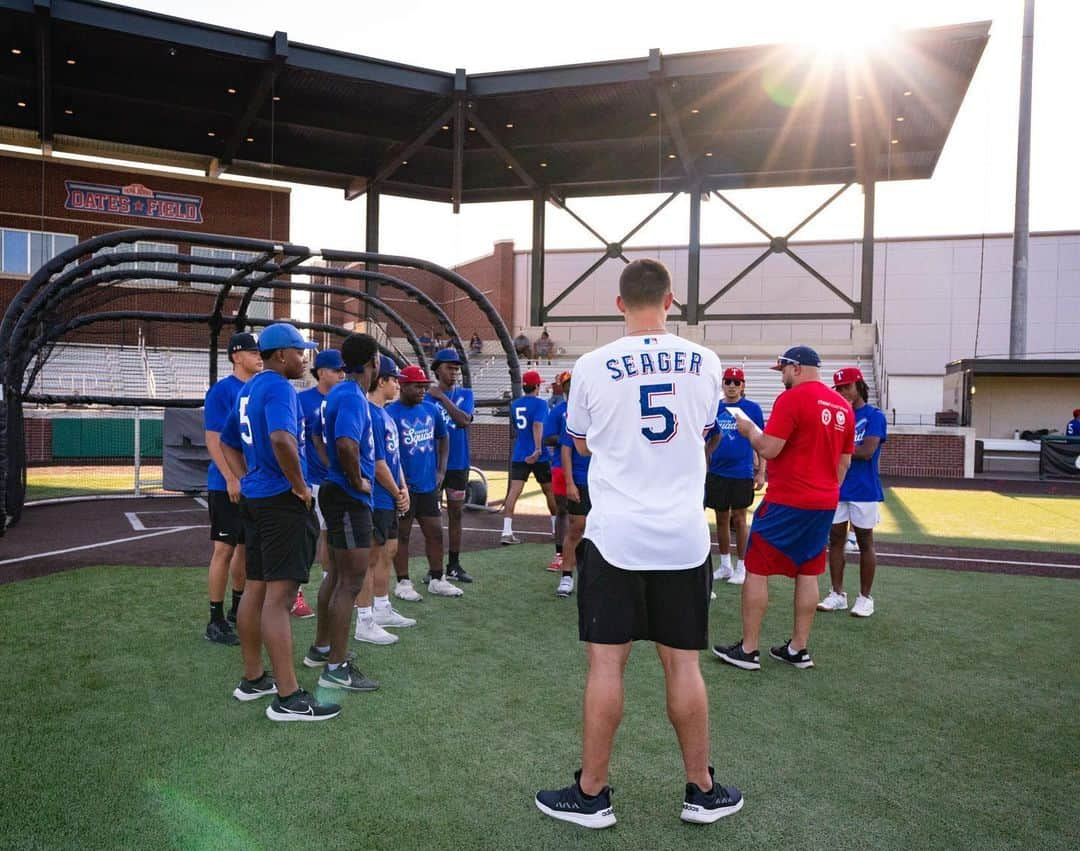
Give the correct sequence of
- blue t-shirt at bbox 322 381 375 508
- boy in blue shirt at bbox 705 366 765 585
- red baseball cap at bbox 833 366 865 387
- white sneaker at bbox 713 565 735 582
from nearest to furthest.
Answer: blue t-shirt at bbox 322 381 375 508, red baseball cap at bbox 833 366 865 387, boy in blue shirt at bbox 705 366 765 585, white sneaker at bbox 713 565 735 582

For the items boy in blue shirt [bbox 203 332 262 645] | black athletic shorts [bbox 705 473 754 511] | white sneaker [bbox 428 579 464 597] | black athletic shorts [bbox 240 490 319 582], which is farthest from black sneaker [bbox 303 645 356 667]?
black athletic shorts [bbox 705 473 754 511]

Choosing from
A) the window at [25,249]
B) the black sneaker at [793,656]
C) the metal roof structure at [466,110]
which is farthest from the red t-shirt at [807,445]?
the window at [25,249]

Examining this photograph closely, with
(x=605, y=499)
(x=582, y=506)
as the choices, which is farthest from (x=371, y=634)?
(x=605, y=499)

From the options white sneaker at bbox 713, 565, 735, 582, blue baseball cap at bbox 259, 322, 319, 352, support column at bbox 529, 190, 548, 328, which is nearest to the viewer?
blue baseball cap at bbox 259, 322, 319, 352

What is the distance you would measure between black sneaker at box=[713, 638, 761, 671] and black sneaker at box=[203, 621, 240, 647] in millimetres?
3355

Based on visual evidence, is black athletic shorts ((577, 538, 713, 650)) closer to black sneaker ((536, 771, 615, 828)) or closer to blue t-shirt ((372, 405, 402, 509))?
black sneaker ((536, 771, 615, 828))

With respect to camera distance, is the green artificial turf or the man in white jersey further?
the green artificial turf

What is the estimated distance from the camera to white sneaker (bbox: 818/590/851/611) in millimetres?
6598

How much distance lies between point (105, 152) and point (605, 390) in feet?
102

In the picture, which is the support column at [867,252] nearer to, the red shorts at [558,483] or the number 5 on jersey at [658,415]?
the red shorts at [558,483]

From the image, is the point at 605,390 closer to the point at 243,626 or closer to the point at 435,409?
the point at 243,626

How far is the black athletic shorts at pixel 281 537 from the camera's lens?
13.1 feet

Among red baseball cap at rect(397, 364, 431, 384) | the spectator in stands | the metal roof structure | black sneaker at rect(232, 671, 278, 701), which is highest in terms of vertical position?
the metal roof structure

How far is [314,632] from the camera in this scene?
5762 millimetres
